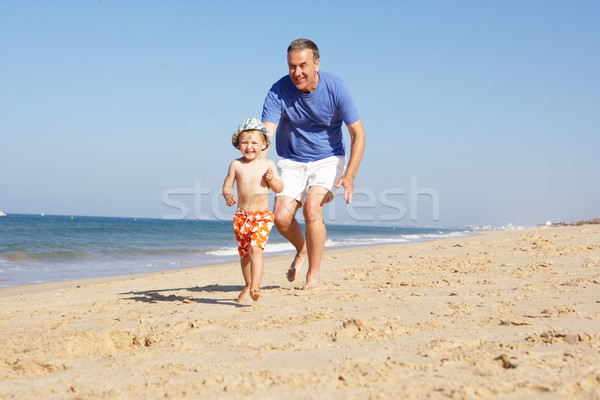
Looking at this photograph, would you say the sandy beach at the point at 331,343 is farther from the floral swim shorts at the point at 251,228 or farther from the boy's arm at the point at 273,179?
the boy's arm at the point at 273,179

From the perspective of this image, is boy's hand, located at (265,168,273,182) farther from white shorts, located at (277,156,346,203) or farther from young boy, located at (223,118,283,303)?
white shorts, located at (277,156,346,203)

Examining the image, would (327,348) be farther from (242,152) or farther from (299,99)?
(299,99)

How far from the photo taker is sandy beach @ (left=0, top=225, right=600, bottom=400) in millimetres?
1677

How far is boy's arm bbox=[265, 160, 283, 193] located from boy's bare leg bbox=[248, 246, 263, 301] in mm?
514

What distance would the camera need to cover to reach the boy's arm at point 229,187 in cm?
363

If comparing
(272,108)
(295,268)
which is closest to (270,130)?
(272,108)

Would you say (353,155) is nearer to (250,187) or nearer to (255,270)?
(250,187)

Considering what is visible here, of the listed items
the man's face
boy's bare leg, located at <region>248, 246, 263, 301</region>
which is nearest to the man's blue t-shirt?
the man's face

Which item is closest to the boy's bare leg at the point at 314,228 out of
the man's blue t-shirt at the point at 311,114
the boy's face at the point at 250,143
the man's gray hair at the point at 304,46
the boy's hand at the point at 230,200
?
the man's blue t-shirt at the point at 311,114

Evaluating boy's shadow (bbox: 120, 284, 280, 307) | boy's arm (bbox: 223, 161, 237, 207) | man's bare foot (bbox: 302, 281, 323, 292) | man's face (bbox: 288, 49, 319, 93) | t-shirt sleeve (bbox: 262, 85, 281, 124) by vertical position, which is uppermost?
man's face (bbox: 288, 49, 319, 93)

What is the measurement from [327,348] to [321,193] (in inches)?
83.2

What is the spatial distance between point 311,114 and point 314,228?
98 cm

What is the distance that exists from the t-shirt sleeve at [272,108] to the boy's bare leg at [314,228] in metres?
0.69

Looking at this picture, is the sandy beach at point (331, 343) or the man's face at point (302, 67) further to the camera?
the man's face at point (302, 67)
